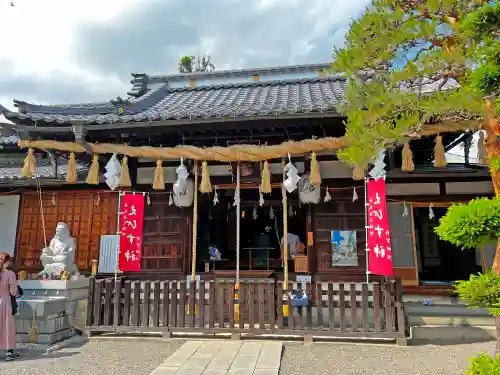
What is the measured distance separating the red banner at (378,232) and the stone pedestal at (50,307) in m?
6.49

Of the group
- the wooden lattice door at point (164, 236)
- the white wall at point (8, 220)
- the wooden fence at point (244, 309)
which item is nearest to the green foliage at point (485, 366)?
the wooden fence at point (244, 309)

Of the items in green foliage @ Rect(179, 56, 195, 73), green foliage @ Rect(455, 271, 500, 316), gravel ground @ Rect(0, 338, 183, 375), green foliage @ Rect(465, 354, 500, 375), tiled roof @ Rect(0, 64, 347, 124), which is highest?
green foliage @ Rect(179, 56, 195, 73)

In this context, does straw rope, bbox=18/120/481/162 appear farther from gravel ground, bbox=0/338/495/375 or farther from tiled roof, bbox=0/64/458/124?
gravel ground, bbox=0/338/495/375

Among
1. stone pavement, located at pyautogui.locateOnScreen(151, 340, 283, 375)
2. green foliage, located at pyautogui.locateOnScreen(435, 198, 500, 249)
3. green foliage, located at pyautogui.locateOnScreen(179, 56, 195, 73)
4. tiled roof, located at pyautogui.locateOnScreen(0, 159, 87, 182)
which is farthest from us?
green foliage, located at pyautogui.locateOnScreen(179, 56, 195, 73)

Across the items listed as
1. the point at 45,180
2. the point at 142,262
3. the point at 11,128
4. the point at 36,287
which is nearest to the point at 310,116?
the point at 142,262

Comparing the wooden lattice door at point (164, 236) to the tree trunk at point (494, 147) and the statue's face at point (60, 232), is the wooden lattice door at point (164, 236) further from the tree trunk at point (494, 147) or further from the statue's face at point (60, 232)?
the tree trunk at point (494, 147)

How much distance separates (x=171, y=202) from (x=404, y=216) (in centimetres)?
649

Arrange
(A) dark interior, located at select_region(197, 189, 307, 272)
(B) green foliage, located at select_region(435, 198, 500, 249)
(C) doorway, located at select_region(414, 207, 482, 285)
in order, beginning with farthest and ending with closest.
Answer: (C) doorway, located at select_region(414, 207, 482, 285) → (A) dark interior, located at select_region(197, 189, 307, 272) → (B) green foliage, located at select_region(435, 198, 500, 249)

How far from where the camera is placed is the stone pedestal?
262 inches

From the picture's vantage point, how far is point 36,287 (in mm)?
7410

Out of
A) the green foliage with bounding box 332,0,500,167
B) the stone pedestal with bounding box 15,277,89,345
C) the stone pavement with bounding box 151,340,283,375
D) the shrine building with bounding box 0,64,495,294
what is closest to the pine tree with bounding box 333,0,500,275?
the green foliage with bounding box 332,0,500,167

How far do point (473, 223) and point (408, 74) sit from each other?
1.83 meters

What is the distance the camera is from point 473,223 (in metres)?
2.66

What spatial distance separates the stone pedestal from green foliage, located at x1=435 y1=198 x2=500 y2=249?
730 centimetres
